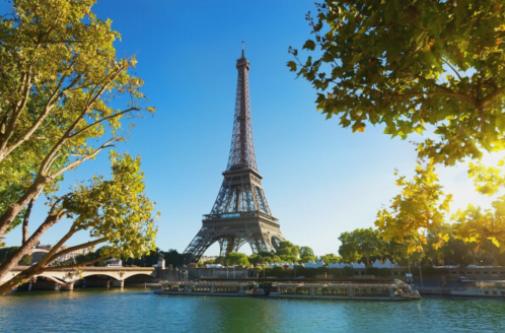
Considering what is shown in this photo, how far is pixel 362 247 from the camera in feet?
206

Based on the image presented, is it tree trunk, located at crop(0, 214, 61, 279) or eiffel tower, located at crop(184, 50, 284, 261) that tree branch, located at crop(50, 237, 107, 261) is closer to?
tree trunk, located at crop(0, 214, 61, 279)

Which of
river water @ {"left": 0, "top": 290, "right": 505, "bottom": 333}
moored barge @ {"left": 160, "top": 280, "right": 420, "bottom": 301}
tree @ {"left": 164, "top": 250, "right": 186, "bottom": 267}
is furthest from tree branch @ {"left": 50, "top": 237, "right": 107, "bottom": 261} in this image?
tree @ {"left": 164, "top": 250, "right": 186, "bottom": 267}

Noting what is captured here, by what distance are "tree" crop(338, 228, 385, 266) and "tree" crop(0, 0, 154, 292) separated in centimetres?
5896

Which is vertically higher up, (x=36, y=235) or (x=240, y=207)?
(x=240, y=207)

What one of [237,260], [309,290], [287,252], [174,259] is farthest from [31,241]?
[174,259]

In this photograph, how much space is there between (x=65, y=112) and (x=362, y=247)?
203 ft

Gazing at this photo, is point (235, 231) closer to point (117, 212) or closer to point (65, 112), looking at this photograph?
point (65, 112)

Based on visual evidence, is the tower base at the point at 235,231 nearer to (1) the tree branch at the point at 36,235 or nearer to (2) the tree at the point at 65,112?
(2) the tree at the point at 65,112

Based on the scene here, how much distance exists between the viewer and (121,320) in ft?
95.6

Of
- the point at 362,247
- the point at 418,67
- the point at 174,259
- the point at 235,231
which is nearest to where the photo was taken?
the point at 418,67

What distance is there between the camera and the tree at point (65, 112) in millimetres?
5559

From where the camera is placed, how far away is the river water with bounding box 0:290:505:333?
80.2 feet

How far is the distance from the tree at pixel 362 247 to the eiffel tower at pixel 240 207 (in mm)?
17468

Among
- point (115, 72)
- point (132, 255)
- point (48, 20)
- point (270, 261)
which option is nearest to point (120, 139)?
point (115, 72)
